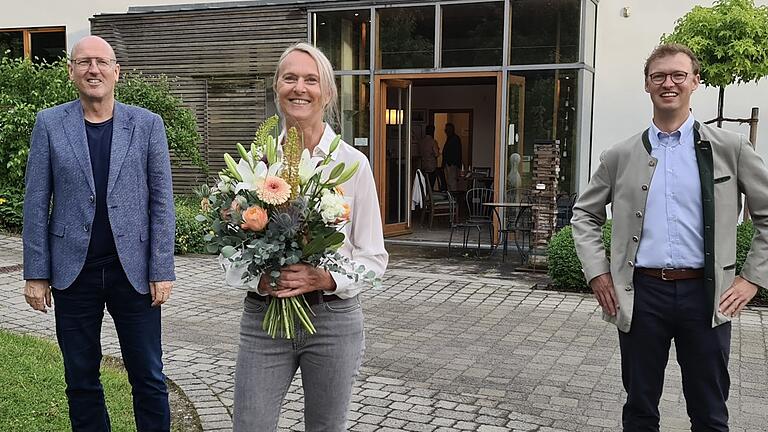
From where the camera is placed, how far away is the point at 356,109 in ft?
40.0

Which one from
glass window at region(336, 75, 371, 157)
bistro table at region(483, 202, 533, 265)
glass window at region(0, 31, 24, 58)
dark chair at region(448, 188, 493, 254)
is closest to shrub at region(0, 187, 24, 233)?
glass window at region(0, 31, 24, 58)

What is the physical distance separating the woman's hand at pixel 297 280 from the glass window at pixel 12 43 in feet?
47.9

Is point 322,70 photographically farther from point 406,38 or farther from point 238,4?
point 238,4

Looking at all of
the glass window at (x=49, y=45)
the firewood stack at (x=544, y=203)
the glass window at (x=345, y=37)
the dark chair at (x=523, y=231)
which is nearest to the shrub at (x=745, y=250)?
the firewood stack at (x=544, y=203)

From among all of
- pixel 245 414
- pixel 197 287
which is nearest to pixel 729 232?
pixel 245 414

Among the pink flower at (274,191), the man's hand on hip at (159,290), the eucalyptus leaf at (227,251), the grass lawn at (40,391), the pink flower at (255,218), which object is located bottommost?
the grass lawn at (40,391)

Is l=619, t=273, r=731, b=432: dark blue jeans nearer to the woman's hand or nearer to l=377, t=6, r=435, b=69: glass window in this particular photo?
the woman's hand

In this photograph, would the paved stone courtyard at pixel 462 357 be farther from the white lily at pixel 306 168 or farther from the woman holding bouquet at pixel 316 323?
the white lily at pixel 306 168

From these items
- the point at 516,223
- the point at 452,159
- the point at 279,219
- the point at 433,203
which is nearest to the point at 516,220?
the point at 516,223

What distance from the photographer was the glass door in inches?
477

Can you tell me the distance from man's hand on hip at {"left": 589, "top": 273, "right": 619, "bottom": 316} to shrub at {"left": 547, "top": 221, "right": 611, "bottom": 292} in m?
4.82

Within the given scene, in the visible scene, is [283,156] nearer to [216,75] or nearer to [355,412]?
[355,412]

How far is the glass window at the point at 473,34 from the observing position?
11.1 meters

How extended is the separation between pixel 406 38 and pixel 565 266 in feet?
17.0
